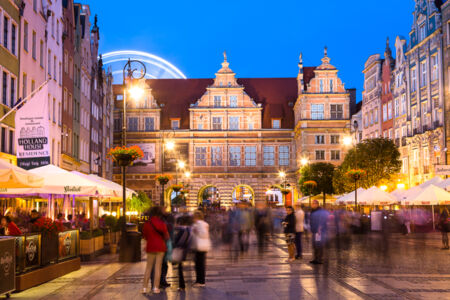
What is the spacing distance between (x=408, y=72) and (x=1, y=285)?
147 ft

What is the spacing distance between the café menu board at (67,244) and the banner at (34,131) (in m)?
4.19

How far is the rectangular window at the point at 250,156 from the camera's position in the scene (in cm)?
6888

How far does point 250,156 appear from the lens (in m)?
69.1

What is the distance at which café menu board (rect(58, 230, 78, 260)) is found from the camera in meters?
15.6

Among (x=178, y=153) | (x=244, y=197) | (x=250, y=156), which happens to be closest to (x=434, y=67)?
(x=250, y=156)

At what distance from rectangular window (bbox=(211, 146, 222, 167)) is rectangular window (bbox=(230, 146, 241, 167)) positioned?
3.99ft

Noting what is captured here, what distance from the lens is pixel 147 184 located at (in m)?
69.6

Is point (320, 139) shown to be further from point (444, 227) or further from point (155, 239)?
point (155, 239)

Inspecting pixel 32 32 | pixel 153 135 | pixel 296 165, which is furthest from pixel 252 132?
pixel 32 32

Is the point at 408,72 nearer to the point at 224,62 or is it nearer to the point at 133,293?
the point at 224,62

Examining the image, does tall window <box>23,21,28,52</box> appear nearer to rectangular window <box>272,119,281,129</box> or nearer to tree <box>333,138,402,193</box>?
tree <box>333,138,402,193</box>

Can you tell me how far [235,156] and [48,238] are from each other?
5502cm

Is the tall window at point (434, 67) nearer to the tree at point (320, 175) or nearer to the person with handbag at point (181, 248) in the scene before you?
the tree at point (320, 175)

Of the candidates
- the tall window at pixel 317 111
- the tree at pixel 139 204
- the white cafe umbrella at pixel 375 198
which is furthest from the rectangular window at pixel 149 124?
the white cafe umbrella at pixel 375 198
